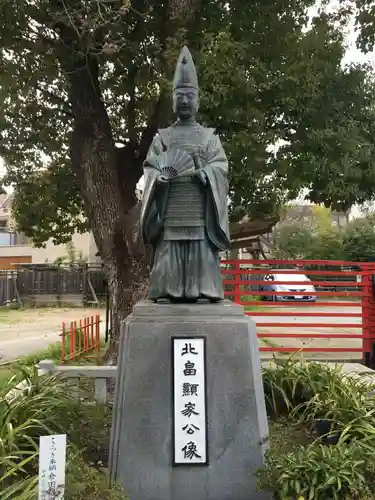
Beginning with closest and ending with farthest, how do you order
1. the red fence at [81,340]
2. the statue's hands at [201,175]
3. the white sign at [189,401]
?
the white sign at [189,401] < the statue's hands at [201,175] < the red fence at [81,340]

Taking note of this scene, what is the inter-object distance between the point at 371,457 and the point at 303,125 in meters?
5.11

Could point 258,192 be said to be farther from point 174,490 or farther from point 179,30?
point 174,490

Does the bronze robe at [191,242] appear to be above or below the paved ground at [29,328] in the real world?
above

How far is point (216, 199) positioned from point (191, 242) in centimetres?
38

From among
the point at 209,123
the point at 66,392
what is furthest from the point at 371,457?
the point at 209,123

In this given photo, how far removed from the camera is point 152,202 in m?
3.80

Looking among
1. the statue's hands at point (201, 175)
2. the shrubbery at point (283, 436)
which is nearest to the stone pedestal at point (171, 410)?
A: the shrubbery at point (283, 436)

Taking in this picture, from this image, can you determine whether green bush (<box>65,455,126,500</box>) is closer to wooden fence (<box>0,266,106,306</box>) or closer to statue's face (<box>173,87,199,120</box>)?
statue's face (<box>173,87,199,120</box>)

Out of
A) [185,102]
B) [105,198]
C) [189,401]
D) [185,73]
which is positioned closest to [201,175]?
[185,102]

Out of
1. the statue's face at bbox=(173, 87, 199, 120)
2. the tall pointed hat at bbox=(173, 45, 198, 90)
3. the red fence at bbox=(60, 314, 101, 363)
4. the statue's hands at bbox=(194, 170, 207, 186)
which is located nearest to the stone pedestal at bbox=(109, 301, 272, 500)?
the statue's hands at bbox=(194, 170, 207, 186)

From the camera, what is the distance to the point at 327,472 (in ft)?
9.95

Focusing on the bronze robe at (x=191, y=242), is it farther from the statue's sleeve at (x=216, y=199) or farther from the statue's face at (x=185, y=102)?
the statue's face at (x=185, y=102)

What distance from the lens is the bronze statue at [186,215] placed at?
377cm

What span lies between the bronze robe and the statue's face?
26 centimetres
